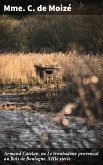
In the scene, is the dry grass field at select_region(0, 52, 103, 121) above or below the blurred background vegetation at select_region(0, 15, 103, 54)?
below

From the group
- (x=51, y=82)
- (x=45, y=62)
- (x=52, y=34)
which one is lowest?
(x=51, y=82)

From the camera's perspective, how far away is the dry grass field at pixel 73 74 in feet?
19.6

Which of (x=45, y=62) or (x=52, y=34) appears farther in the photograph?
(x=52, y=34)

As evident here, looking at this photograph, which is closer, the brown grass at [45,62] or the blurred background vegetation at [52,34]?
the blurred background vegetation at [52,34]

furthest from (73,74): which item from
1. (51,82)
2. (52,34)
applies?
(52,34)

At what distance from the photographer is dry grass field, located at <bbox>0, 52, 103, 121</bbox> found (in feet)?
19.6

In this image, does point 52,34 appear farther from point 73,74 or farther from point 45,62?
point 73,74

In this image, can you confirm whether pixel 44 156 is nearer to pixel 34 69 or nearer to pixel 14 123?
pixel 14 123

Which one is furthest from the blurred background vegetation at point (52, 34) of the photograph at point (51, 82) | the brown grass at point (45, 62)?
the brown grass at point (45, 62)

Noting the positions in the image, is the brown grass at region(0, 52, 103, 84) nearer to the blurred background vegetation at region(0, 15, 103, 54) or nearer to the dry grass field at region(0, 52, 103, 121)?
the dry grass field at region(0, 52, 103, 121)

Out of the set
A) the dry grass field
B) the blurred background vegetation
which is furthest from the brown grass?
the blurred background vegetation

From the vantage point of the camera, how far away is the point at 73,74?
6.51m

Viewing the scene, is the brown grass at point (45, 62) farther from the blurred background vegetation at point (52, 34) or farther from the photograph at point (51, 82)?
the blurred background vegetation at point (52, 34)

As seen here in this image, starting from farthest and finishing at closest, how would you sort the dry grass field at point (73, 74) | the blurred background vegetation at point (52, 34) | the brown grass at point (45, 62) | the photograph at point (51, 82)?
the brown grass at point (45, 62)
the blurred background vegetation at point (52, 34)
the dry grass field at point (73, 74)
the photograph at point (51, 82)
